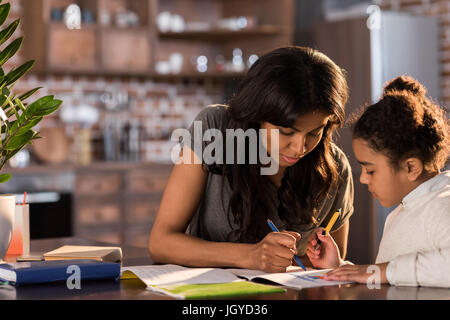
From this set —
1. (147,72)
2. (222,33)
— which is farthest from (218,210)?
(222,33)

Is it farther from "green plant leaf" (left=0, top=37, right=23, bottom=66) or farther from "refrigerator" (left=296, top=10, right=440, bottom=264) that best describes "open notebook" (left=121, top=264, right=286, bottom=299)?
"refrigerator" (left=296, top=10, right=440, bottom=264)

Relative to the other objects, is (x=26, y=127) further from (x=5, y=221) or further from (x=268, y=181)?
(x=268, y=181)

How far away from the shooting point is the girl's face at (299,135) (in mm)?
1813

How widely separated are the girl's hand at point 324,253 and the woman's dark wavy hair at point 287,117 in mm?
275

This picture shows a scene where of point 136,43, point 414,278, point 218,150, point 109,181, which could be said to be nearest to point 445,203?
point 414,278

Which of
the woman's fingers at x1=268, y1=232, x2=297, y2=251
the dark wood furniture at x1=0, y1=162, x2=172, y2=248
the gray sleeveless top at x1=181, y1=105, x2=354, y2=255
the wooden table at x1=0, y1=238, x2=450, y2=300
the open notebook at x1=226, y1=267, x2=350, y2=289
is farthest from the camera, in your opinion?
the dark wood furniture at x1=0, y1=162, x2=172, y2=248

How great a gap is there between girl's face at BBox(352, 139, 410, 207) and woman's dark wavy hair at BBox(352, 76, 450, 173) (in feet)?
0.05

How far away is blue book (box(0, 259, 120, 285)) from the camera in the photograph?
148 cm

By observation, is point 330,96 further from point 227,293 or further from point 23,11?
point 23,11

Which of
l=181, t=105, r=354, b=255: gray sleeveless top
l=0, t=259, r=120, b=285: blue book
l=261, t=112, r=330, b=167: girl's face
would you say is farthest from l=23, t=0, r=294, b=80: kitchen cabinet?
l=0, t=259, r=120, b=285: blue book

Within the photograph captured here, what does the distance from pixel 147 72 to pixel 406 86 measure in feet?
12.2

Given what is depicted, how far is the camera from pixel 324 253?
176 cm

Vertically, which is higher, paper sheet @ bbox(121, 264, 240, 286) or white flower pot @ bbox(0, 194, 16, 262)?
white flower pot @ bbox(0, 194, 16, 262)

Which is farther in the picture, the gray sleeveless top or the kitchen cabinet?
the kitchen cabinet
